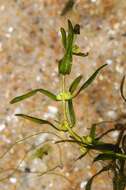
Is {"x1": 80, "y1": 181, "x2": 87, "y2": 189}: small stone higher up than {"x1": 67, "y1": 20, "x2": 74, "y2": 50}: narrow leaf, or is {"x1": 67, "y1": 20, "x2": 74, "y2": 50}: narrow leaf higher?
{"x1": 67, "y1": 20, "x2": 74, "y2": 50}: narrow leaf

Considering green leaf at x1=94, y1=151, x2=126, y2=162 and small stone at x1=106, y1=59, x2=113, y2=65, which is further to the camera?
small stone at x1=106, y1=59, x2=113, y2=65

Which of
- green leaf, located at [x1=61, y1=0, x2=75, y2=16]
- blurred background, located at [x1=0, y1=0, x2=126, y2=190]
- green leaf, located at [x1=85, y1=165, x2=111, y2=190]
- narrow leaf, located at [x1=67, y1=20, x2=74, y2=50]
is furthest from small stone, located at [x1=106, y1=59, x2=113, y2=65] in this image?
narrow leaf, located at [x1=67, y1=20, x2=74, y2=50]

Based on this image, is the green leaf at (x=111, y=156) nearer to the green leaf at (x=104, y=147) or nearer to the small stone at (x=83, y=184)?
the green leaf at (x=104, y=147)

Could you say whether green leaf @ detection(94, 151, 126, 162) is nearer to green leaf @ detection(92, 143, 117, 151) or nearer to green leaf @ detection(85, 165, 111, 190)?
green leaf @ detection(92, 143, 117, 151)

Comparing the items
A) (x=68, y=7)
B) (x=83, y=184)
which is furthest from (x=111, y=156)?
(x=68, y=7)

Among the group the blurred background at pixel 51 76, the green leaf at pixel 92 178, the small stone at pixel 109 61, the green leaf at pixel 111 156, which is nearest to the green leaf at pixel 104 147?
the green leaf at pixel 111 156

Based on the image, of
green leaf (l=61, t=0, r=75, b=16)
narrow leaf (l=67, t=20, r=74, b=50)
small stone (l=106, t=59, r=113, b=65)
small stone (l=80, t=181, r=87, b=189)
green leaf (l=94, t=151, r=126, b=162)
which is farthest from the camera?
green leaf (l=61, t=0, r=75, b=16)

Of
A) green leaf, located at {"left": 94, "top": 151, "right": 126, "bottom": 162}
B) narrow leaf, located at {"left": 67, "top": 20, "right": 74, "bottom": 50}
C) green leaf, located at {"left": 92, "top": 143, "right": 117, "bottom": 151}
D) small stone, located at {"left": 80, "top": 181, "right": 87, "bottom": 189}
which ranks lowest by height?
small stone, located at {"left": 80, "top": 181, "right": 87, "bottom": 189}

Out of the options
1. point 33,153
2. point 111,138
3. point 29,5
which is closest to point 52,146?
point 33,153

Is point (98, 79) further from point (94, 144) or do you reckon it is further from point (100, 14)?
point (94, 144)

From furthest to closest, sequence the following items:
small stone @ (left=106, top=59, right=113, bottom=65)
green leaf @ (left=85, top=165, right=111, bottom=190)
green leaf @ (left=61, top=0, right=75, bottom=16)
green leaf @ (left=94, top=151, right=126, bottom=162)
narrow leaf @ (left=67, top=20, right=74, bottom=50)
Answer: green leaf @ (left=61, top=0, right=75, bottom=16)
small stone @ (left=106, top=59, right=113, bottom=65)
green leaf @ (left=85, top=165, right=111, bottom=190)
green leaf @ (left=94, top=151, right=126, bottom=162)
narrow leaf @ (left=67, top=20, right=74, bottom=50)
